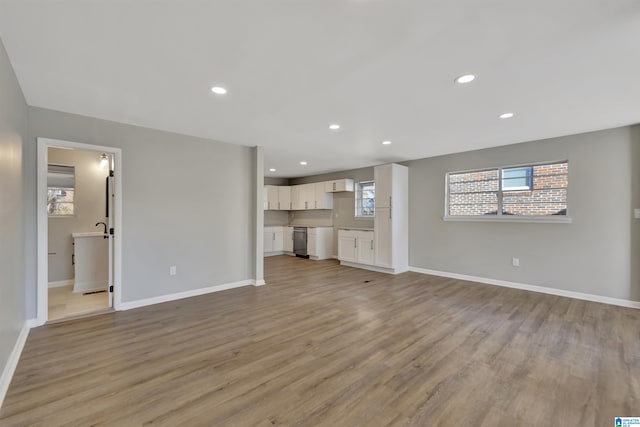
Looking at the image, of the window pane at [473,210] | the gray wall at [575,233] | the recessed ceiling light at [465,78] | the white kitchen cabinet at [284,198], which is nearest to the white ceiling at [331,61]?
the recessed ceiling light at [465,78]

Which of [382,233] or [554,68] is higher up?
[554,68]

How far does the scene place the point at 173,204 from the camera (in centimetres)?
409

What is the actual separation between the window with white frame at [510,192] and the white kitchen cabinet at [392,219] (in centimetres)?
91

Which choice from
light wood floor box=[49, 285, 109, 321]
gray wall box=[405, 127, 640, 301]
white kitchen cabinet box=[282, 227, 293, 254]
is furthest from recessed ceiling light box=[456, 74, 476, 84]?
white kitchen cabinet box=[282, 227, 293, 254]

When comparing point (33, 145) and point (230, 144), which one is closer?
point (33, 145)

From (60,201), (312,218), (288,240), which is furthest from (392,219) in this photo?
(60,201)

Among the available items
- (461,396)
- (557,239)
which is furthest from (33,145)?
(557,239)

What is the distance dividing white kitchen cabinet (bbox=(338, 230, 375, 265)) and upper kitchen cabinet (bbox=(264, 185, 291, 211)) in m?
2.69

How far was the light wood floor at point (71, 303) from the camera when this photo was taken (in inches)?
136

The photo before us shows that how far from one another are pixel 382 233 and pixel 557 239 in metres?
2.90

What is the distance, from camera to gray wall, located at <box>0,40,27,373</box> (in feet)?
6.49

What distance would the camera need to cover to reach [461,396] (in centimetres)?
194

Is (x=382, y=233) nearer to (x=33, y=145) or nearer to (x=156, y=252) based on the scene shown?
(x=156, y=252)

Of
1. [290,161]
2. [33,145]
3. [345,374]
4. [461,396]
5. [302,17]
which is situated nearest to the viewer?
[302,17]
